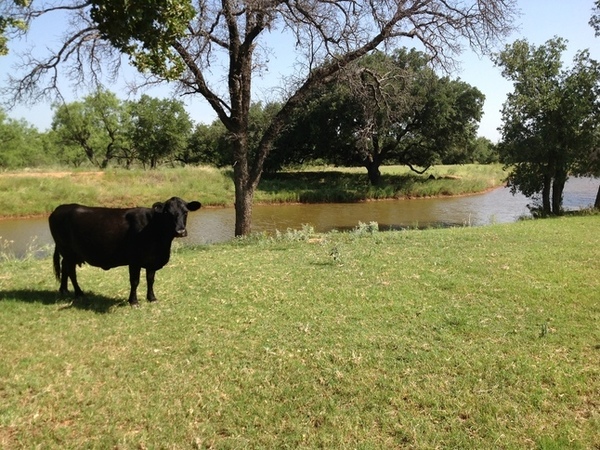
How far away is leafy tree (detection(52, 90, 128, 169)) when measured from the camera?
48.1 m

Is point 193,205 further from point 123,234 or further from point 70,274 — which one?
point 70,274

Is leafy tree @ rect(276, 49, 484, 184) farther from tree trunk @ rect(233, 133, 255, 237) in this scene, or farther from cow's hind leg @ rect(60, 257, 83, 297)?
cow's hind leg @ rect(60, 257, 83, 297)

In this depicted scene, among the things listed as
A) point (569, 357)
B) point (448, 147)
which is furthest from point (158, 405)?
point (448, 147)

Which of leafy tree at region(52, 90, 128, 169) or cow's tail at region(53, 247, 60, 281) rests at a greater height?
leafy tree at region(52, 90, 128, 169)

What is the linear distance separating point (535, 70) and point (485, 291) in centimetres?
1847

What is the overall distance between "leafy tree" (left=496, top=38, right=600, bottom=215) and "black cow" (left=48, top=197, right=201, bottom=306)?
2022 centimetres

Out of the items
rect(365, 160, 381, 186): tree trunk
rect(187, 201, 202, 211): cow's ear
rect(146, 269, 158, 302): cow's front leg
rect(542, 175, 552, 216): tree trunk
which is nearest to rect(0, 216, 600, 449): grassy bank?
rect(146, 269, 158, 302): cow's front leg

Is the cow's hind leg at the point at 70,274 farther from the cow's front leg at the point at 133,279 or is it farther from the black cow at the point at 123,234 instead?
the cow's front leg at the point at 133,279

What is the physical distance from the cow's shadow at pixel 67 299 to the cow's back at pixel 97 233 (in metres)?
0.63

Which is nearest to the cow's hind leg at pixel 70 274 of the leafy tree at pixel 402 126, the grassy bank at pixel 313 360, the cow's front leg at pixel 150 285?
the grassy bank at pixel 313 360

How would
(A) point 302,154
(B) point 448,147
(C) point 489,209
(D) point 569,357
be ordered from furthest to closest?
(A) point 302,154, (B) point 448,147, (C) point 489,209, (D) point 569,357

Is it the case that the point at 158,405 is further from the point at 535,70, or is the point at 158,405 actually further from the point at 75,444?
the point at 535,70

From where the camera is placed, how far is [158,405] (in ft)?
14.7

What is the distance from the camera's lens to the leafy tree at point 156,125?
48500 millimetres
